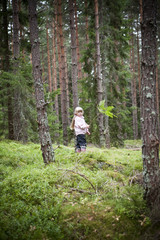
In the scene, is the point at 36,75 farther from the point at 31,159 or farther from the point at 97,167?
the point at 97,167

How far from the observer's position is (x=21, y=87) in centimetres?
905

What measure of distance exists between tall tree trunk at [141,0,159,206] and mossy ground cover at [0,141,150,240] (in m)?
0.42

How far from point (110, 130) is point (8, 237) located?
30.6 ft

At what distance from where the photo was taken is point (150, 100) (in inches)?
138

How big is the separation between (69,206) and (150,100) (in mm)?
2704

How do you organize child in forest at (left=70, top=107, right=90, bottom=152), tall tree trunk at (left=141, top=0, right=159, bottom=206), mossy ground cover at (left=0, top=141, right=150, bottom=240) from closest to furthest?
mossy ground cover at (left=0, top=141, right=150, bottom=240), tall tree trunk at (left=141, top=0, right=159, bottom=206), child in forest at (left=70, top=107, right=90, bottom=152)

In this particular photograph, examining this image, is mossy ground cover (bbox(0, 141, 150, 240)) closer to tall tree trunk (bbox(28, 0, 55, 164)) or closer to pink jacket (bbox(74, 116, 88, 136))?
tall tree trunk (bbox(28, 0, 55, 164))

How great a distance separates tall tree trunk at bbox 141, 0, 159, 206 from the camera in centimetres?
345

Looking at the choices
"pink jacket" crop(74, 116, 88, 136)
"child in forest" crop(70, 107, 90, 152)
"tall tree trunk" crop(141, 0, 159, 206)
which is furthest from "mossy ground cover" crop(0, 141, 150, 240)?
"pink jacket" crop(74, 116, 88, 136)

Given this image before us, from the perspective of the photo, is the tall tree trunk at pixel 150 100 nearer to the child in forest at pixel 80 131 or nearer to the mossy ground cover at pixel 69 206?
the mossy ground cover at pixel 69 206

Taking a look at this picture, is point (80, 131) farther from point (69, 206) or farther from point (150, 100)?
point (150, 100)

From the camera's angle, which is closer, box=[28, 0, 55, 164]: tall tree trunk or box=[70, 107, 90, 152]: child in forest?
box=[28, 0, 55, 164]: tall tree trunk

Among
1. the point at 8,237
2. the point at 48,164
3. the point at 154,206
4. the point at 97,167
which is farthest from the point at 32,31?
the point at 154,206

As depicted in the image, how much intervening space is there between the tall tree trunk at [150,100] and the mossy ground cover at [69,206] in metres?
0.42
